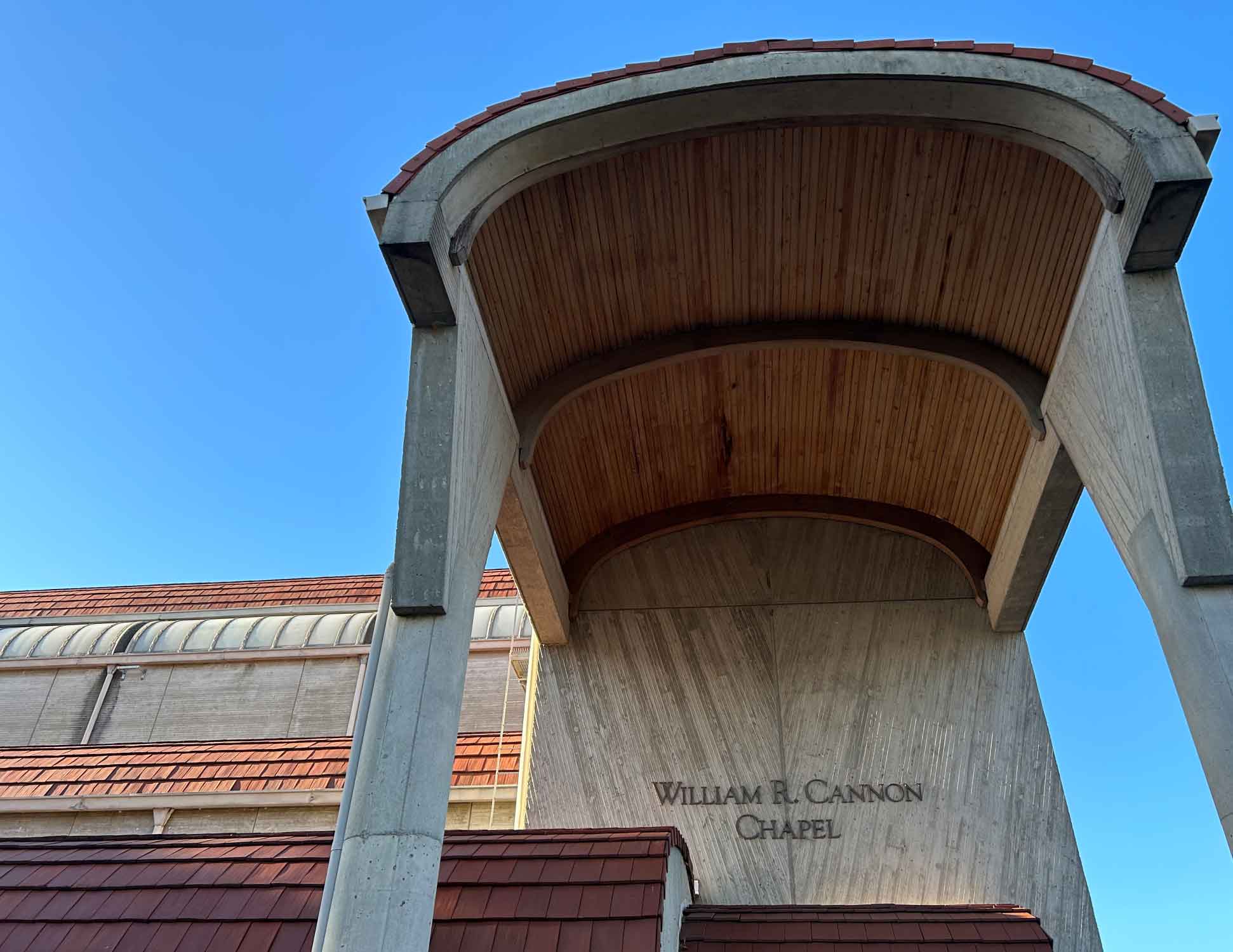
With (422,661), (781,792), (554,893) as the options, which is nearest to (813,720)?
(781,792)

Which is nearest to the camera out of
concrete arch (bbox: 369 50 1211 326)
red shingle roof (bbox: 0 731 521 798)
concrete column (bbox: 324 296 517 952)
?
concrete column (bbox: 324 296 517 952)

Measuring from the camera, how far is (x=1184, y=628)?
280 inches

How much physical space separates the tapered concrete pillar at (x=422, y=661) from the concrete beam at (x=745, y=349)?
1637mm

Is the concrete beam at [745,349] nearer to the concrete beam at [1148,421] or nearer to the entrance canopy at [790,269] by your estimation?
the entrance canopy at [790,269]

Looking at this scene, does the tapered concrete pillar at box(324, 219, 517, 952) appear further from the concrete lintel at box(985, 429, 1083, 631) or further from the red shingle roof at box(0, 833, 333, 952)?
the concrete lintel at box(985, 429, 1083, 631)

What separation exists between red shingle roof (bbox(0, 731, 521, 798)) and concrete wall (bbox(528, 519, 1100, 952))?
3661 mm

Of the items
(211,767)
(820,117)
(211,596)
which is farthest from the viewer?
(211,596)

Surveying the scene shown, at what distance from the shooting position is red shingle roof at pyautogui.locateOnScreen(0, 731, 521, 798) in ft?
52.5

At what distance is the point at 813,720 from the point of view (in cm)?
1273

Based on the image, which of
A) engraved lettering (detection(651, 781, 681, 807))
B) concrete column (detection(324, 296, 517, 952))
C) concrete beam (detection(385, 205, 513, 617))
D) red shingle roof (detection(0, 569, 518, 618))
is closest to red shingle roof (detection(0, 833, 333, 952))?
concrete column (detection(324, 296, 517, 952))

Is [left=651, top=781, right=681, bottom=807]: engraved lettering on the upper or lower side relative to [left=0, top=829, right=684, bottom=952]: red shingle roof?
upper

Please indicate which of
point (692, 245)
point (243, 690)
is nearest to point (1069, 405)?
point (692, 245)

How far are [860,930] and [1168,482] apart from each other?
495 cm

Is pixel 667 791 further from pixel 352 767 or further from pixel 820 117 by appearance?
pixel 820 117
